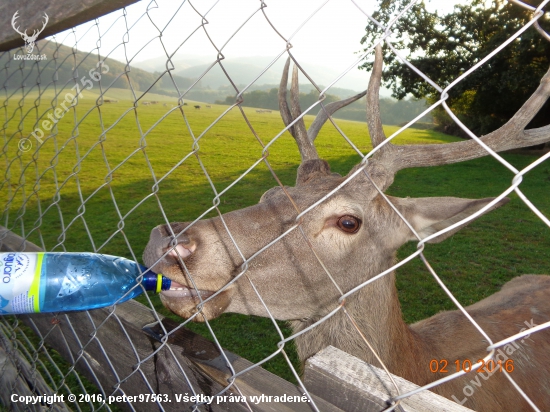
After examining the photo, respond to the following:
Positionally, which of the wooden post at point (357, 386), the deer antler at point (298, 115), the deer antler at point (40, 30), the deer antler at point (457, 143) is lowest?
the wooden post at point (357, 386)

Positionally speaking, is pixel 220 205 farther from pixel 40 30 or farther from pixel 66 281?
pixel 66 281

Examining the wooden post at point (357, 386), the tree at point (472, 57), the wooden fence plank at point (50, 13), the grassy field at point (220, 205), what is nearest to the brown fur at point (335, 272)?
the grassy field at point (220, 205)

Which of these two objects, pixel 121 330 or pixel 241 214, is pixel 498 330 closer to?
pixel 241 214

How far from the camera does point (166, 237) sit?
173 cm

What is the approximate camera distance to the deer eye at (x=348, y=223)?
2160 mm

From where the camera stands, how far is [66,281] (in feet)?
5.32

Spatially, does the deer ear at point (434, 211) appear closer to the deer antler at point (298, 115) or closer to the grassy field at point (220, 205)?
the deer antler at point (298, 115)

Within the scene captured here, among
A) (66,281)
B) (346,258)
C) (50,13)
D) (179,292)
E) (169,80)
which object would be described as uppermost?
(169,80)

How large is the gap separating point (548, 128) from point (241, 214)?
1493 mm

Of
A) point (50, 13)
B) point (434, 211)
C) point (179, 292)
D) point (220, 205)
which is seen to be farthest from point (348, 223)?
point (220, 205)

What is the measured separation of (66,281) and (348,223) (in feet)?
4.50

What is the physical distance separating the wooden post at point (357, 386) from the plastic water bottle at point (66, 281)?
2.86ft

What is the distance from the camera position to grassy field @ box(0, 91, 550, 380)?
314 centimetres

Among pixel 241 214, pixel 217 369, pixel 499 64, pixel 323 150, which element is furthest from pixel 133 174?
pixel 499 64
